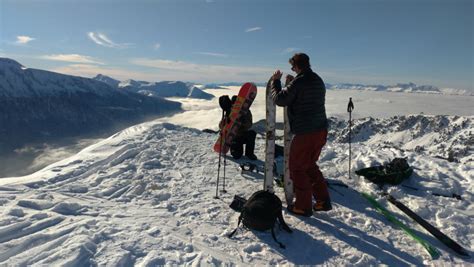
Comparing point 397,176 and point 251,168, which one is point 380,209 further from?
point 251,168

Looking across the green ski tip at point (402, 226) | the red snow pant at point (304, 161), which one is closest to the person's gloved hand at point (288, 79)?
the red snow pant at point (304, 161)

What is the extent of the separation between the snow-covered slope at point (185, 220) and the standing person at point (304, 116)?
33.3 inches

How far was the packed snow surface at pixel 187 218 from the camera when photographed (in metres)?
4.53

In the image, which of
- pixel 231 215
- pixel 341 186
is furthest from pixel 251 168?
pixel 231 215

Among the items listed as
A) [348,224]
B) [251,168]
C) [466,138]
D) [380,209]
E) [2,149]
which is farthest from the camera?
[2,149]

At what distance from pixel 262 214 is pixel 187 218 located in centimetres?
155

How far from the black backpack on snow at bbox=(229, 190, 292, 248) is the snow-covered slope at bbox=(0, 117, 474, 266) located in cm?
17

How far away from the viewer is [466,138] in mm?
83562

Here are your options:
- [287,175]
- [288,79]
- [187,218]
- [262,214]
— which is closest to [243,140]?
[288,79]

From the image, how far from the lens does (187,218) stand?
19.2ft

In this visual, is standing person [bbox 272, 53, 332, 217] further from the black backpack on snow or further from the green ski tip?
the green ski tip

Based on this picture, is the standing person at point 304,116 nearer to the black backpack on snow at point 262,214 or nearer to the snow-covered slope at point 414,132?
the black backpack on snow at point 262,214

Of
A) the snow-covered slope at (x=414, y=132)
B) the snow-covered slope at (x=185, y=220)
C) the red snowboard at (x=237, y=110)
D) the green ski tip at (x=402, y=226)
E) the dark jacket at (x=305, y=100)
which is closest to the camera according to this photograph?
the snow-covered slope at (x=185, y=220)

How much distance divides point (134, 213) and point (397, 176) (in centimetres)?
643
